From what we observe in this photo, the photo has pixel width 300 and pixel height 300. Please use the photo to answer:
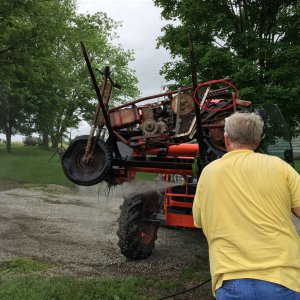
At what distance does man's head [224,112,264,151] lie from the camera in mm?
2416

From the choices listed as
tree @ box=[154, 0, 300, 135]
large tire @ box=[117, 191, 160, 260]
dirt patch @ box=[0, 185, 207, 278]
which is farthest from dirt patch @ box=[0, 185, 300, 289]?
tree @ box=[154, 0, 300, 135]

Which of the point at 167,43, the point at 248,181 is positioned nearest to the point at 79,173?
the point at 248,181

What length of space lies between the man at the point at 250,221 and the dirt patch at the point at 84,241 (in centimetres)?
349

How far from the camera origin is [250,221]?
7.48 feet

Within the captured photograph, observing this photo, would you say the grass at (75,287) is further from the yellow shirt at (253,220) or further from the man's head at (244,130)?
the man's head at (244,130)

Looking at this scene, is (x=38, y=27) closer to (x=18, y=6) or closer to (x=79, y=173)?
(x=18, y=6)

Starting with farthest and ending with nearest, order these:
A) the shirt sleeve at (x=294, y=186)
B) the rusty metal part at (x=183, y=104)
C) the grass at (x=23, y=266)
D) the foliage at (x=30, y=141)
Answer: the foliage at (x=30, y=141) < the grass at (x=23, y=266) < the rusty metal part at (x=183, y=104) < the shirt sleeve at (x=294, y=186)

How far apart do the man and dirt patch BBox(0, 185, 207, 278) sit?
3.49 meters

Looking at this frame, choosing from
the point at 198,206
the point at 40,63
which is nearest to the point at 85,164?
the point at 198,206

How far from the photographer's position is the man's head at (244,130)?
2416 mm

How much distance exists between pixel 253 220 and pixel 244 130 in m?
0.46

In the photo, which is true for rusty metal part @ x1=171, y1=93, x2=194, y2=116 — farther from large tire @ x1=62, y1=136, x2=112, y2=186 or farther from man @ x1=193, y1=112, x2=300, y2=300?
man @ x1=193, y1=112, x2=300, y2=300

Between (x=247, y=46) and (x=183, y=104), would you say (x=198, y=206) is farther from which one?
(x=247, y=46)

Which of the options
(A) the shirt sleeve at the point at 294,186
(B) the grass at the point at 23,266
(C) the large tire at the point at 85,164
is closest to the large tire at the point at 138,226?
(B) the grass at the point at 23,266
